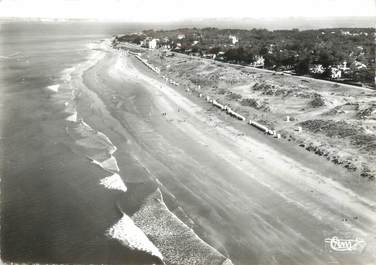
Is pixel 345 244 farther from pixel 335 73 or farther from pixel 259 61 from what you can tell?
pixel 259 61

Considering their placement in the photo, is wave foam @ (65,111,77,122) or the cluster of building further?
the cluster of building

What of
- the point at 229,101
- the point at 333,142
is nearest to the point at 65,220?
the point at 333,142

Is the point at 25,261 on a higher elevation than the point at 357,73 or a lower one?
lower

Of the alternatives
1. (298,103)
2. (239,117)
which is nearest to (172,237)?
(239,117)

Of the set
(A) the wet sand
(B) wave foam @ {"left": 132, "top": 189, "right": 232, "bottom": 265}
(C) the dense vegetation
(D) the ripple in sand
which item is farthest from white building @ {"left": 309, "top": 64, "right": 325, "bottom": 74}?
(B) wave foam @ {"left": 132, "top": 189, "right": 232, "bottom": 265}

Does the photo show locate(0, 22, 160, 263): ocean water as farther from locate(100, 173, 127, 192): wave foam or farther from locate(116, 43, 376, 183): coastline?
locate(116, 43, 376, 183): coastline

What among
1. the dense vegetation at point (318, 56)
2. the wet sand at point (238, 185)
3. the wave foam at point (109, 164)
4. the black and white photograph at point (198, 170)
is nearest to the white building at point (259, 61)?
the dense vegetation at point (318, 56)

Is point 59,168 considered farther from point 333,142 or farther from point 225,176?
point 333,142

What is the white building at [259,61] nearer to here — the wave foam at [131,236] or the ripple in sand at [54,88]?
the ripple in sand at [54,88]
